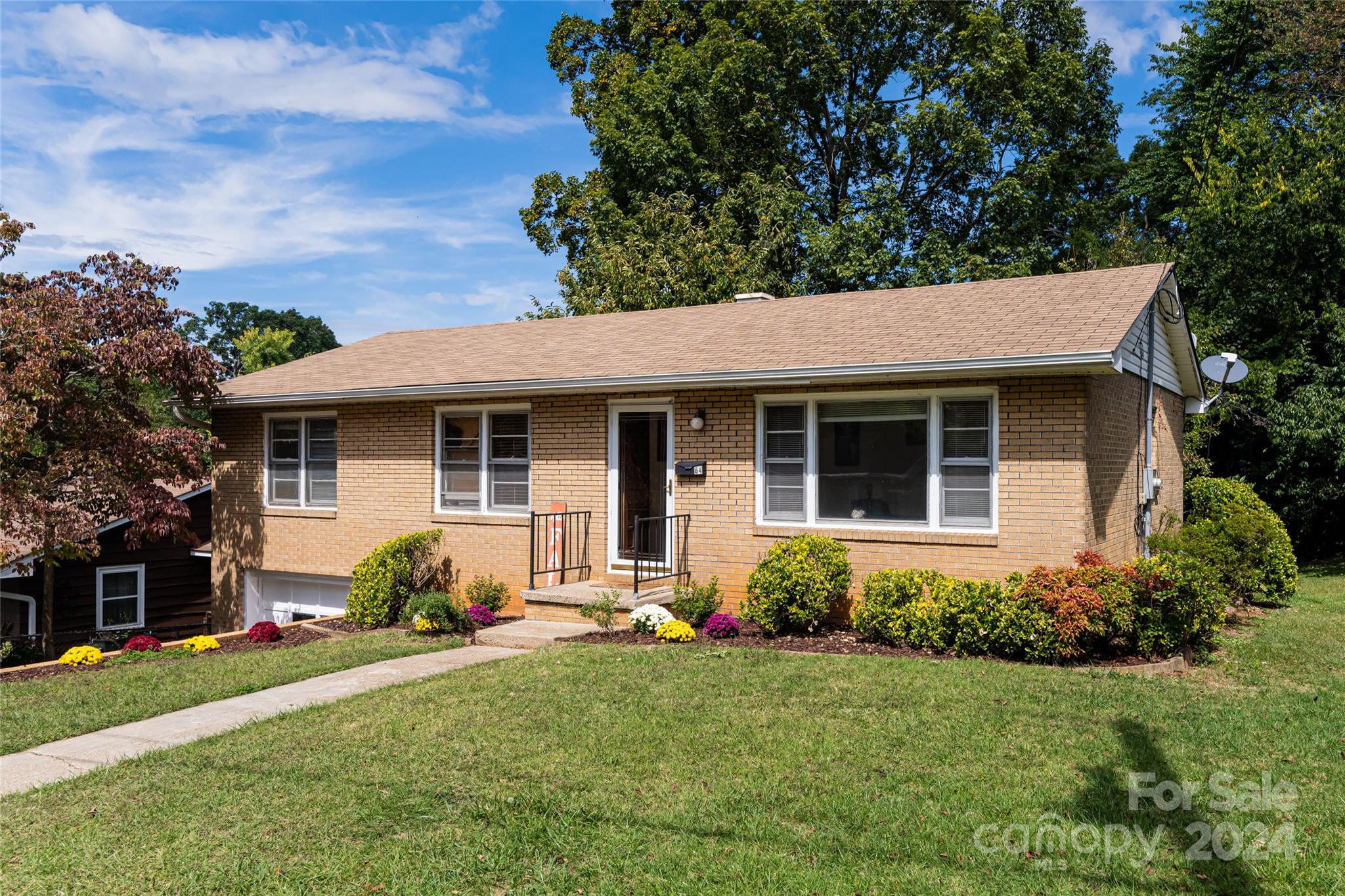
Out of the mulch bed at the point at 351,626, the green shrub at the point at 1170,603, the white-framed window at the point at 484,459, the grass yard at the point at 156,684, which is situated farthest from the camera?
the white-framed window at the point at 484,459

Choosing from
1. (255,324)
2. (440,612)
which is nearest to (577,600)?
(440,612)

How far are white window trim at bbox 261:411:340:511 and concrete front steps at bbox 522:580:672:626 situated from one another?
15.2 ft

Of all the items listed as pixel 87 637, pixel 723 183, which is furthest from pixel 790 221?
pixel 87 637

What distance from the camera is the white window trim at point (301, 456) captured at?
1436cm

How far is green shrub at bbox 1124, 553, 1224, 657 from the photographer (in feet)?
26.4

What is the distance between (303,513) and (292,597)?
67.9 inches

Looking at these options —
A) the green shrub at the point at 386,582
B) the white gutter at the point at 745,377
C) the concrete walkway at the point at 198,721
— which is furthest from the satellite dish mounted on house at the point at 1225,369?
the green shrub at the point at 386,582

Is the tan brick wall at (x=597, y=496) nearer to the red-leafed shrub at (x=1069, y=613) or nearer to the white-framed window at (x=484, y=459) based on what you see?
the white-framed window at (x=484, y=459)

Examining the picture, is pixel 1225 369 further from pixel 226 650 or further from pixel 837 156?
pixel 837 156

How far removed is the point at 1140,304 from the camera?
1031 cm

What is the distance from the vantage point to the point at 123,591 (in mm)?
16703

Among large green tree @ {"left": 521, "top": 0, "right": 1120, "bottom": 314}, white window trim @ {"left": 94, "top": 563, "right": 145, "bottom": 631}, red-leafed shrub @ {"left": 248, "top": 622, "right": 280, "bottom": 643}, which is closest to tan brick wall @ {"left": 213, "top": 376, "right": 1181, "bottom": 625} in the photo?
white window trim @ {"left": 94, "top": 563, "right": 145, "bottom": 631}

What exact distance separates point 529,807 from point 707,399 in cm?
695

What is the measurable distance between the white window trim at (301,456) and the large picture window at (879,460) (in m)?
7.07
